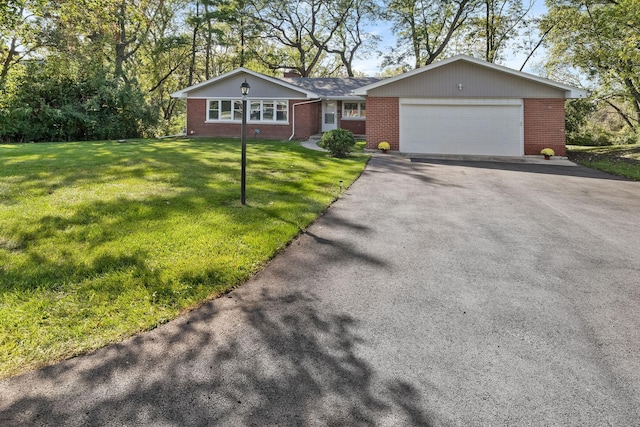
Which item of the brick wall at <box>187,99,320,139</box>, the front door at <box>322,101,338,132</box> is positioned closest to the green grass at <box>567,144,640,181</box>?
the front door at <box>322,101,338,132</box>

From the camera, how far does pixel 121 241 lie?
4.79 meters

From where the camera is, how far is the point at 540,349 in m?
2.83

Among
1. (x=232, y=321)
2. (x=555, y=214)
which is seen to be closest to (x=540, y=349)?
(x=232, y=321)

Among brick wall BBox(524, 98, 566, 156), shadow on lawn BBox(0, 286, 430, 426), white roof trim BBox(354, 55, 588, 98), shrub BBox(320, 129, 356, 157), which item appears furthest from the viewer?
brick wall BBox(524, 98, 566, 156)

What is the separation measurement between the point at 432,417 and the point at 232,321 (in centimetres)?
172

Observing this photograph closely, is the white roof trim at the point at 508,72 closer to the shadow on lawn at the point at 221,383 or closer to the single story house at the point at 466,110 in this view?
the single story house at the point at 466,110

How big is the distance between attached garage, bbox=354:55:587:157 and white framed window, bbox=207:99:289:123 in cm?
660

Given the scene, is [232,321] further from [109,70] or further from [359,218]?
[109,70]

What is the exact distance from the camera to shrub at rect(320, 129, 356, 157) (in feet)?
43.2

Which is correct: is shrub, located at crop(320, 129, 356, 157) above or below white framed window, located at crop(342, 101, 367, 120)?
below

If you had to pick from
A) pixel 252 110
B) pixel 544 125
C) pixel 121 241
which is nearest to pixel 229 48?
pixel 252 110

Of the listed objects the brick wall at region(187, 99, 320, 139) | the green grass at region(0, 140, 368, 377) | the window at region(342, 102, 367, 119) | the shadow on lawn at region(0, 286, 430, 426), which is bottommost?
the shadow on lawn at region(0, 286, 430, 426)

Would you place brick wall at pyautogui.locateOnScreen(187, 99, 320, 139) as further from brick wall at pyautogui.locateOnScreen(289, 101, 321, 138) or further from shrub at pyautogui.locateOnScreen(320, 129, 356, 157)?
shrub at pyautogui.locateOnScreen(320, 129, 356, 157)

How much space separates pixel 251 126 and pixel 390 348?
20571 millimetres
